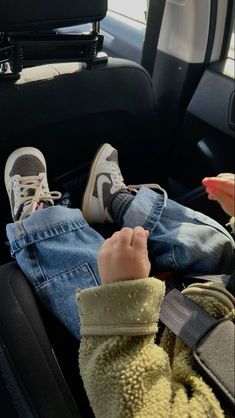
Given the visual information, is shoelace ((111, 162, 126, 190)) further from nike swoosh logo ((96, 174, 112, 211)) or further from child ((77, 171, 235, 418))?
child ((77, 171, 235, 418))

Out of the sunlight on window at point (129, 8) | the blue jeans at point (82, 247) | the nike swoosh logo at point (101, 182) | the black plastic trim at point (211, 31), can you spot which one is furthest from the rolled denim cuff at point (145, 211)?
the sunlight on window at point (129, 8)

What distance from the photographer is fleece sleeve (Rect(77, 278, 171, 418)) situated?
0.71m

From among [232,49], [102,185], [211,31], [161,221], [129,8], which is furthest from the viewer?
[129,8]

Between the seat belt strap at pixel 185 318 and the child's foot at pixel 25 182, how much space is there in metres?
0.38

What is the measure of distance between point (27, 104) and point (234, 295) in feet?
1.85

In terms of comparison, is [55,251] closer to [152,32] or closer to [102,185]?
[102,185]

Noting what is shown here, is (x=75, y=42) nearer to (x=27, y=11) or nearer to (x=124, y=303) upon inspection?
(x=27, y=11)

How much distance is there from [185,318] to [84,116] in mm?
577

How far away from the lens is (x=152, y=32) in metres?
1.43

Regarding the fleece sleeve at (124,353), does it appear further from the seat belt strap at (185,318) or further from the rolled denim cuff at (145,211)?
the rolled denim cuff at (145,211)

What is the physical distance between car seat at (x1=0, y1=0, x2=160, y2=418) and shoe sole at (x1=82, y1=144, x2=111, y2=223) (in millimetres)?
52

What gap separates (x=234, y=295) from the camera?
0.83m

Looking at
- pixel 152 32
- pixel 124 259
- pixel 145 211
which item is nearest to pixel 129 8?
pixel 152 32

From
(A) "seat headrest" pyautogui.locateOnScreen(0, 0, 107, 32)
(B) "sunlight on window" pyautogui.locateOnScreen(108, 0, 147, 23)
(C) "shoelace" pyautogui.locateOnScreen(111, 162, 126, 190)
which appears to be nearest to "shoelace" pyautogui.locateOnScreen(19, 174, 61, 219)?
(C) "shoelace" pyautogui.locateOnScreen(111, 162, 126, 190)
